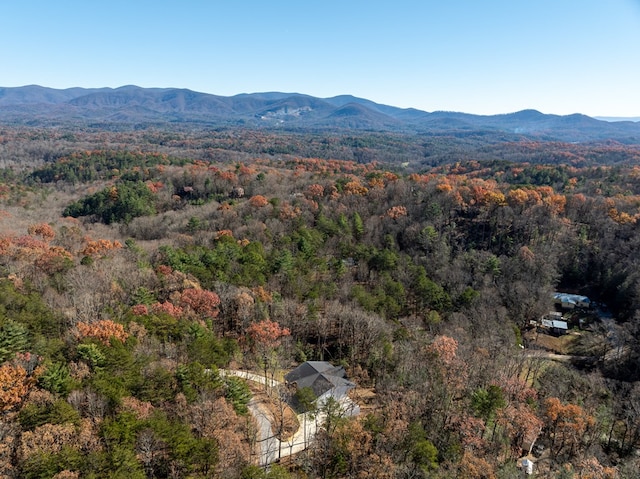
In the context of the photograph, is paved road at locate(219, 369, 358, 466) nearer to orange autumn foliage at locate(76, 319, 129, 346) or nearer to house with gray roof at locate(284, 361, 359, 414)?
house with gray roof at locate(284, 361, 359, 414)

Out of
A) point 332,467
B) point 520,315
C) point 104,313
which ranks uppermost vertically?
point 104,313

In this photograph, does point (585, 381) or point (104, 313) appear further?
point (585, 381)

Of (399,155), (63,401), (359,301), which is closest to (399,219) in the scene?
(359,301)

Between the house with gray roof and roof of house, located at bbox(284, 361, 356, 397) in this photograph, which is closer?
the house with gray roof

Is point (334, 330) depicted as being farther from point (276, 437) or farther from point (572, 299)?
point (572, 299)

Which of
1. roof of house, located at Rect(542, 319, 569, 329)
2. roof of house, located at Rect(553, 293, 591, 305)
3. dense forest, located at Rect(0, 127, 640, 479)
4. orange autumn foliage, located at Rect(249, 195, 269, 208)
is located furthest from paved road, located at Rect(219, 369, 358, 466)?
orange autumn foliage, located at Rect(249, 195, 269, 208)

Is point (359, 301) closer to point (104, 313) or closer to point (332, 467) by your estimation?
point (332, 467)

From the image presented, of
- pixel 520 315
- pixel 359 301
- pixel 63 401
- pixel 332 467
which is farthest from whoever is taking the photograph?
pixel 520 315

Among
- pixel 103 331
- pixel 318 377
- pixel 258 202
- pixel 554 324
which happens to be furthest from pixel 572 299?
pixel 103 331
